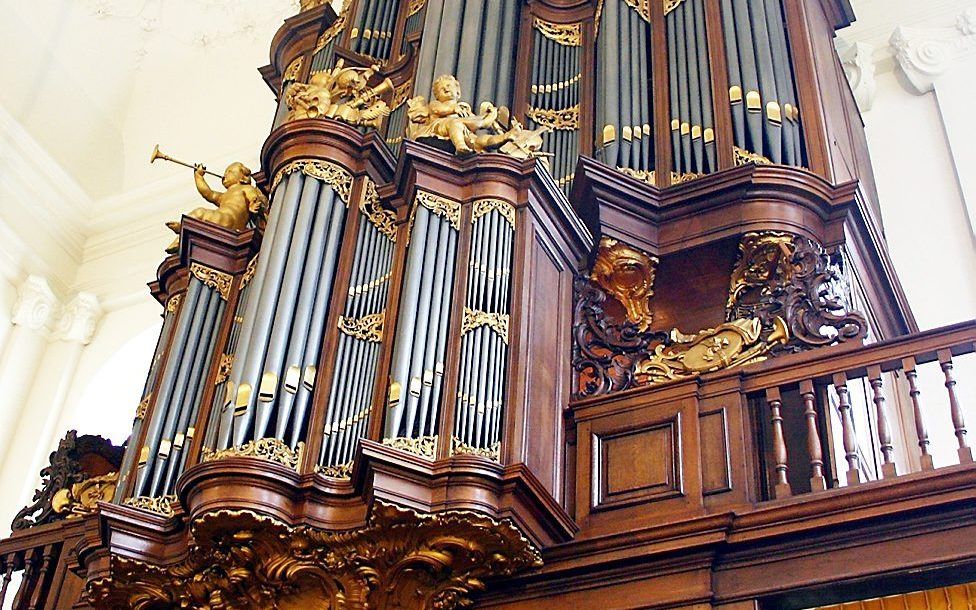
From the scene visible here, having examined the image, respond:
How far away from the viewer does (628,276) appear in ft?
23.5

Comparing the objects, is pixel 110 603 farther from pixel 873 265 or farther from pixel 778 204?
pixel 873 265

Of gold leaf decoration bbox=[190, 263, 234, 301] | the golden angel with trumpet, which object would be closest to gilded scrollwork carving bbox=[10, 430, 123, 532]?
the golden angel with trumpet

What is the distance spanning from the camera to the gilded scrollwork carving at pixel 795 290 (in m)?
6.56

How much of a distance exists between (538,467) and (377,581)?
0.88 metres

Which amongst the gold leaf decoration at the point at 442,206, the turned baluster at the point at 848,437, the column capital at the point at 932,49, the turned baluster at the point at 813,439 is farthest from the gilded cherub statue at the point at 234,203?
the column capital at the point at 932,49

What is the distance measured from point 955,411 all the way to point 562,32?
450 centimetres

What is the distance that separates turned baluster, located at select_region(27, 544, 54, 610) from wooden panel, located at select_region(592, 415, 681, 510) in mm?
3438

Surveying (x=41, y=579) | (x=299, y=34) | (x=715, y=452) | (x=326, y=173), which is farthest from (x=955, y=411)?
(x=299, y=34)

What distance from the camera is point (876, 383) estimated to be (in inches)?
222

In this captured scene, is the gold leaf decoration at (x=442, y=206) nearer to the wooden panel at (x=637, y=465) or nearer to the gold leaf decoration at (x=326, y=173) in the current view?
the gold leaf decoration at (x=326, y=173)

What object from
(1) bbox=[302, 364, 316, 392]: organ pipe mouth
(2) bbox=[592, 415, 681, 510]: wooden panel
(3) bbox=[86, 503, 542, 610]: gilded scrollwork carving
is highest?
(1) bbox=[302, 364, 316, 392]: organ pipe mouth

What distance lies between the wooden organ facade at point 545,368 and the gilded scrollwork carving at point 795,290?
0.7 inches

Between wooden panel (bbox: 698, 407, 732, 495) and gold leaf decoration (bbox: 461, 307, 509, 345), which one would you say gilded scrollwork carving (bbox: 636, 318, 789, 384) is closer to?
wooden panel (bbox: 698, 407, 732, 495)

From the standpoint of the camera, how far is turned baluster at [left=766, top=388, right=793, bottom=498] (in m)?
5.56
